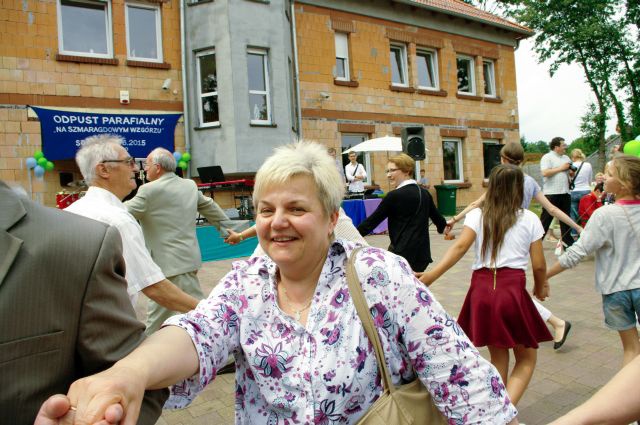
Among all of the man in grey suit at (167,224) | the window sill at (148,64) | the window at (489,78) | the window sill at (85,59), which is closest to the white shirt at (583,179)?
the man in grey suit at (167,224)

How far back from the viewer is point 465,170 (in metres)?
20.9

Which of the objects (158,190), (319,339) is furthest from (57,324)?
(158,190)

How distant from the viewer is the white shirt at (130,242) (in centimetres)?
304

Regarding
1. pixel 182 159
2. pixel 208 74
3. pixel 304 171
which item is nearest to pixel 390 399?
pixel 304 171

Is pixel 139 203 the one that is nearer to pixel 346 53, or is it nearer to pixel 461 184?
pixel 346 53

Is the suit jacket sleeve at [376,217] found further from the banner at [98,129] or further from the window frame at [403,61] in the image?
the window frame at [403,61]

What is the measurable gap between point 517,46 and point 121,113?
18276mm

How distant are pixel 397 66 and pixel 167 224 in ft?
55.1

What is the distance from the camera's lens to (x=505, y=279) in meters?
3.42

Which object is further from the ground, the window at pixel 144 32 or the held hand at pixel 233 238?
the window at pixel 144 32

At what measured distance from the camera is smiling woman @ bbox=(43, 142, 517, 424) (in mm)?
1630

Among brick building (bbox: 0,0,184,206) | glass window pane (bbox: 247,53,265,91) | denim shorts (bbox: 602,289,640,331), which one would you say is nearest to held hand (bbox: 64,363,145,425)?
denim shorts (bbox: 602,289,640,331)

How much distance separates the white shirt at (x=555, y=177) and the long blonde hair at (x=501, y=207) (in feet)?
21.1

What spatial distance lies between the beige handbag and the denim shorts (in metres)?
2.57
